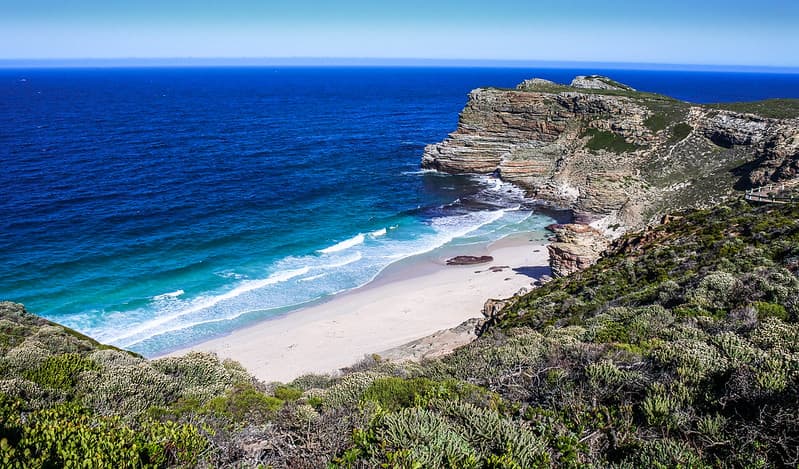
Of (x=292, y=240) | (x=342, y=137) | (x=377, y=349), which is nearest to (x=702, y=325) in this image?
(x=377, y=349)

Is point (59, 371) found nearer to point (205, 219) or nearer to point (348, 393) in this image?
point (348, 393)

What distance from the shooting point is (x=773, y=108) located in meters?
51.6

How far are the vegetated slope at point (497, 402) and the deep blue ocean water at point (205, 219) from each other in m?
17.9

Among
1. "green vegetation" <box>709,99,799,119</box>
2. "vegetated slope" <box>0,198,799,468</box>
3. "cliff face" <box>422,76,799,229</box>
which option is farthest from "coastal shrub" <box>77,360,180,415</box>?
"green vegetation" <box>709,99,799,119</box>

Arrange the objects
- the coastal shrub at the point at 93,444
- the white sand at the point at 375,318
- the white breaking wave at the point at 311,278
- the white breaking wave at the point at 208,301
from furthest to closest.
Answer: the white breaking wave at the point at 311,278, the white breaking wave at the point at 208,301, the white sand at the point at 375,318, the coastal shrub at the point at 93,444

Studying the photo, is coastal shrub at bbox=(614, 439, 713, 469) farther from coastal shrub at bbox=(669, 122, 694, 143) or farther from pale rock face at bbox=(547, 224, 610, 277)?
coastal shrub at bbox=(669, 122, 694, 143)

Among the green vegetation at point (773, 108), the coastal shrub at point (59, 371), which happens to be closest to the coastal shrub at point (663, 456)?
the coastal shrub at point (59, 371)

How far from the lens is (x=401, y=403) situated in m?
9.54

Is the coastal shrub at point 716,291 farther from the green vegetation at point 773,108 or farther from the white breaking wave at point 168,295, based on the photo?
the green vegetation at point 773,108

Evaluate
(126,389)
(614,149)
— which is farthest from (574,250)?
(614,149)

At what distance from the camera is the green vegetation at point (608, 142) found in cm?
5466

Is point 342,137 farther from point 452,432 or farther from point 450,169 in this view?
point 452,432

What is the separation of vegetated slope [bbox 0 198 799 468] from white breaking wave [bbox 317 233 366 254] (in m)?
26.6

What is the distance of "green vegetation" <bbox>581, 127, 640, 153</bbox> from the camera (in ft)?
179
